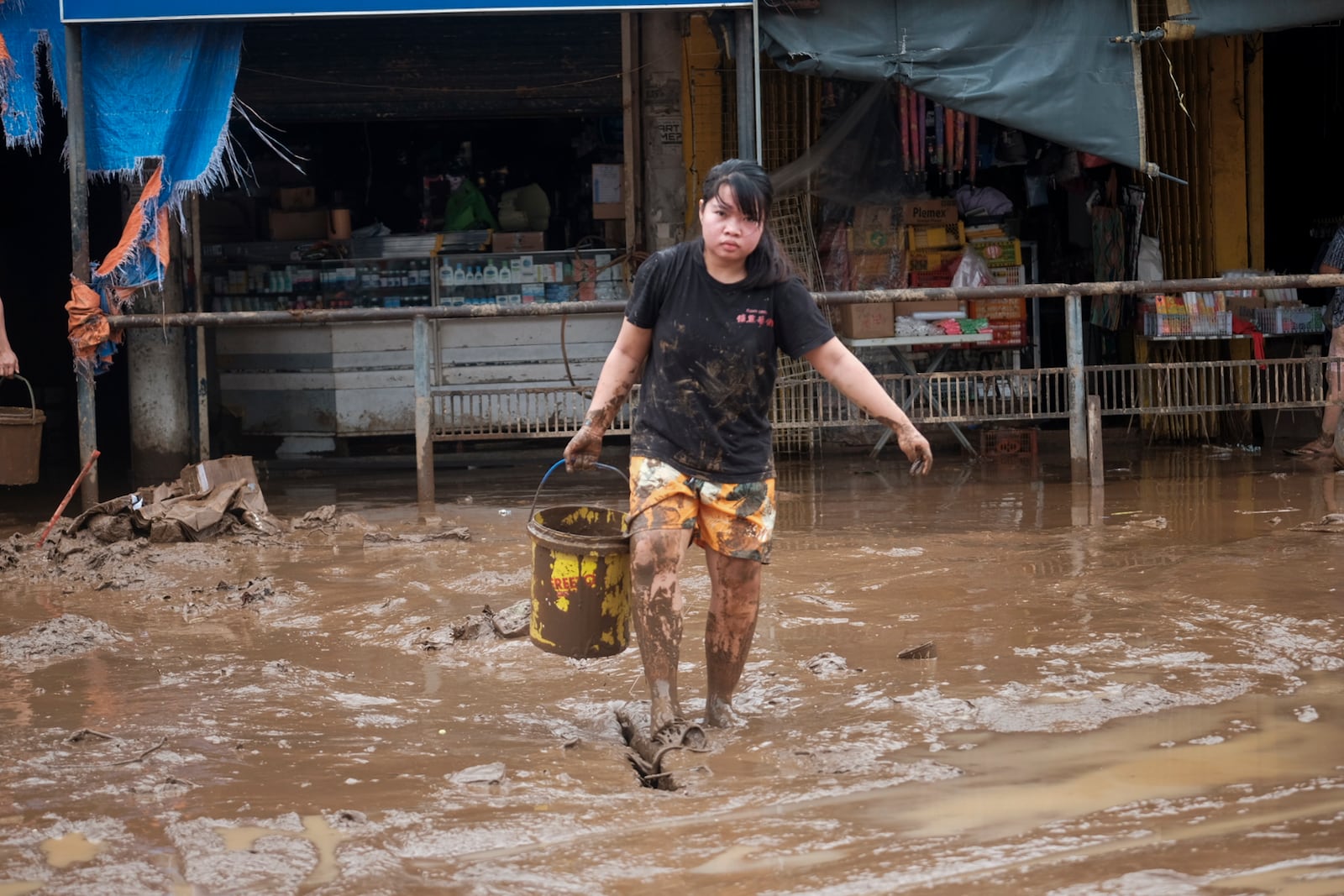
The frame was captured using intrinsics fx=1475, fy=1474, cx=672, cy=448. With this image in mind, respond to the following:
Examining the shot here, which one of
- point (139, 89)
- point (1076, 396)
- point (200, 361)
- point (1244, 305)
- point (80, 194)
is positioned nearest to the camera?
point (80, 194)

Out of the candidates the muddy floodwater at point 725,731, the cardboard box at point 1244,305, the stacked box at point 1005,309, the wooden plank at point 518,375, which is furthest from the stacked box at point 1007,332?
the muddy floodwater at point 725,731

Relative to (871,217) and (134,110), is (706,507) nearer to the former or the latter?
(134,110)

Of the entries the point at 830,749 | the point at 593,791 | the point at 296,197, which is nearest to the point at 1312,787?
the point at 830,749

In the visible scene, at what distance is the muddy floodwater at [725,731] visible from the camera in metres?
3.46

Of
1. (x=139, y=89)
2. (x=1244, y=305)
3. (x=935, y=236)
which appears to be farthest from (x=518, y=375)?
(x=1244, y=305)

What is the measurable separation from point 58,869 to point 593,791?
1.32 metres

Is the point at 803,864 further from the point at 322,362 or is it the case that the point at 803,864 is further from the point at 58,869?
the point at 322,362

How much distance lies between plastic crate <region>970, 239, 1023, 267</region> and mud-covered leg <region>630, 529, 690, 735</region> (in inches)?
316

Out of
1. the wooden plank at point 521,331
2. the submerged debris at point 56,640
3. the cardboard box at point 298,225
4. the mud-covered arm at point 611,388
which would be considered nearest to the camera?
the mud-covered arm at point 611,388

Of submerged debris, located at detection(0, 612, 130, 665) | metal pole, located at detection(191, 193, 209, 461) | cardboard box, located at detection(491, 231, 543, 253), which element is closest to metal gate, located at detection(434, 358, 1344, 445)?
cardboard box, located at detection(491, 231, 543, 253)

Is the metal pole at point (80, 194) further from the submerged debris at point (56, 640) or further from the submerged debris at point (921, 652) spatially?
the submerged debris at point (921, 652)

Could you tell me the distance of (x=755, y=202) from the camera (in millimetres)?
4336

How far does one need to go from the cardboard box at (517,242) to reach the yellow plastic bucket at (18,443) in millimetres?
4615

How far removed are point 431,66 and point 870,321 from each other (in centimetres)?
394
